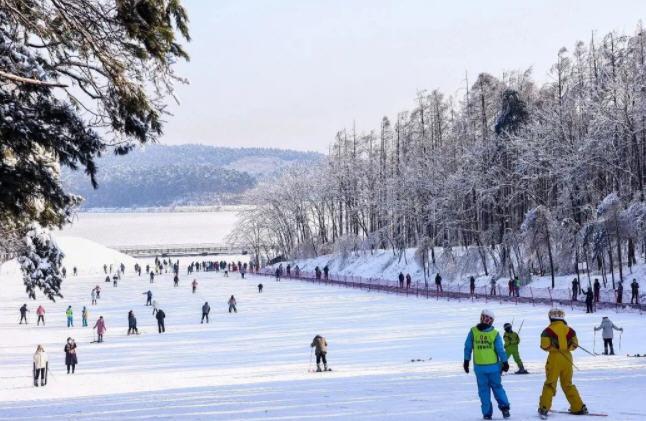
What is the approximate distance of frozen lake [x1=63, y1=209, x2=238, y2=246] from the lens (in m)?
142

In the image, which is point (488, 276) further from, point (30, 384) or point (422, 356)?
point (30, 384)

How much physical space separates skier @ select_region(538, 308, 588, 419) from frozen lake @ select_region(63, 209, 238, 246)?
129 metres

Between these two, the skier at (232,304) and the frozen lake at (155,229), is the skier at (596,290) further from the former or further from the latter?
the frozen lake at (155,229)

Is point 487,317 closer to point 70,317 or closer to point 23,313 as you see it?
point 70,317

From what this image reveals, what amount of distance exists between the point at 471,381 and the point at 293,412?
14.0ft

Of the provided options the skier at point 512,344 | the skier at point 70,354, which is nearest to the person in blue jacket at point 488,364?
the skier at point 512,344

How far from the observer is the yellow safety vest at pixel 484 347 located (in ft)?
30.5

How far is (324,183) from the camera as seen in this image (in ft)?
268

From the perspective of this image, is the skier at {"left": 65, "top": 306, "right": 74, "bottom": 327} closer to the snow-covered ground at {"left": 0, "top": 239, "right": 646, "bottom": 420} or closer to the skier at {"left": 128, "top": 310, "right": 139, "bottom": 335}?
the snow-covered ground at {"left": 0, "top": 239, "right": 646, "bottom": 420}

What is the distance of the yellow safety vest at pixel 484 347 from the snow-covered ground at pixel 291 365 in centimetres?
83

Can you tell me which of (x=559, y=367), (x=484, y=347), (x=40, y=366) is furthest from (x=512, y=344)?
(x=40, y=366)

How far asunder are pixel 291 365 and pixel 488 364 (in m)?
10.7

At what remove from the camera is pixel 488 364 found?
9.27 m

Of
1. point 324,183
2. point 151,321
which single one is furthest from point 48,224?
point 324,183
